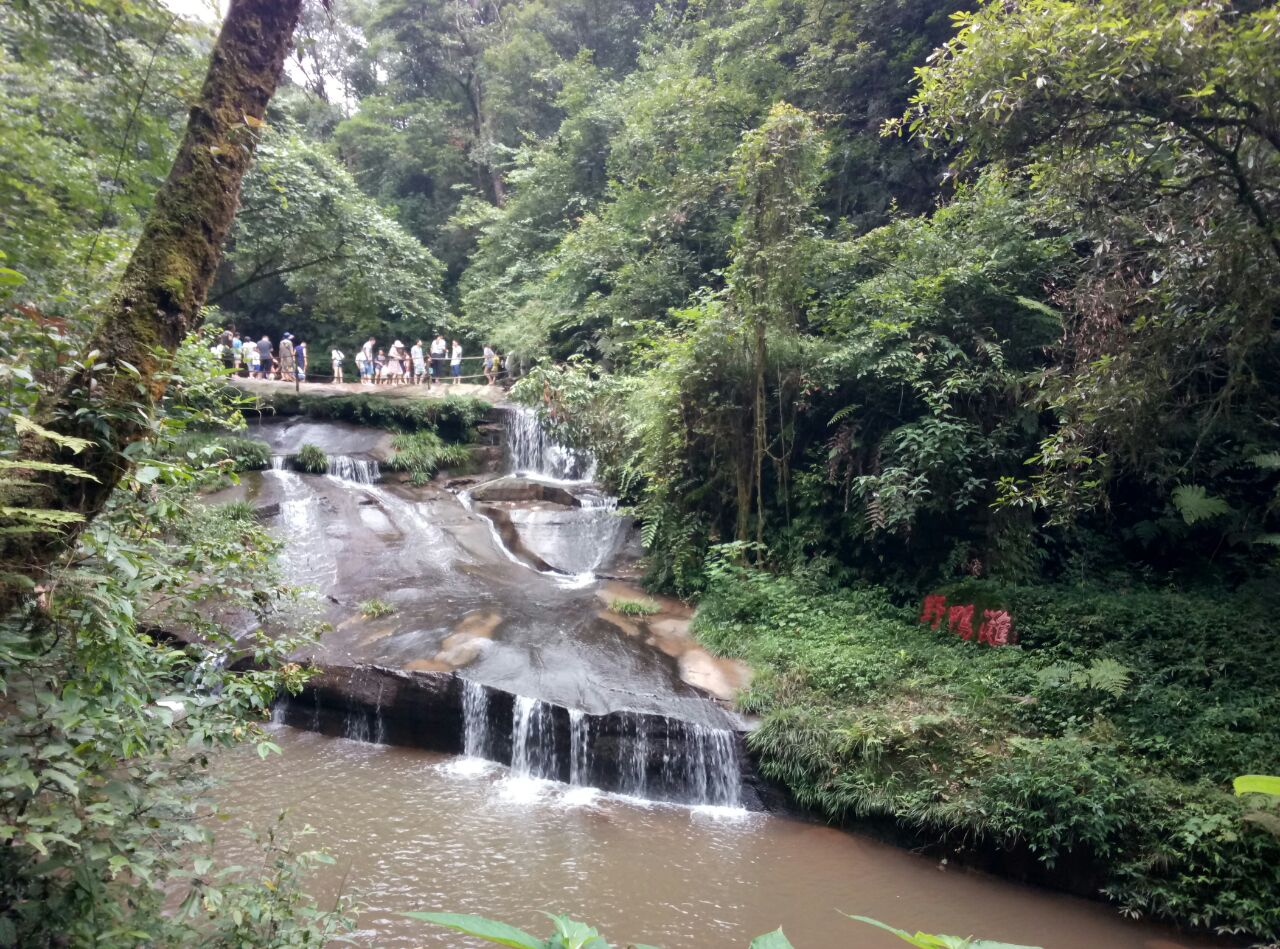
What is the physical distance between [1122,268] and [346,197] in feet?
43.2

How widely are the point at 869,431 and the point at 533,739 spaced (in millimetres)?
5786

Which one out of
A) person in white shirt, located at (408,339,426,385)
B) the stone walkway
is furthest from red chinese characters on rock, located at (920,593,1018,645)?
person in white shirt, located at (408,339,426,385)

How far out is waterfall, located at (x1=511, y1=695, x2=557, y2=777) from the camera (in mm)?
8125

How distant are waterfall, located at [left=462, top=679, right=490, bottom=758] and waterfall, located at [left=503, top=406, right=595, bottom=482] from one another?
26.7ft

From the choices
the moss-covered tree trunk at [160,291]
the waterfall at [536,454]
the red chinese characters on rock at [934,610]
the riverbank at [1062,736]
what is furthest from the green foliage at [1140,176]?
the waterfall at [536,454]

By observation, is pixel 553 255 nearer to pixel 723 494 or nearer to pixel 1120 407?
pixel 723 494

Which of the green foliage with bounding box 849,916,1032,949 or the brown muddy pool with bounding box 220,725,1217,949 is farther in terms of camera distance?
the brown muddy pool with bounding box 220,725,1217,949

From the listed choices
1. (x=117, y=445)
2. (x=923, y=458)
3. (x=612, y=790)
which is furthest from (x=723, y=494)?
(x=117, y=445)

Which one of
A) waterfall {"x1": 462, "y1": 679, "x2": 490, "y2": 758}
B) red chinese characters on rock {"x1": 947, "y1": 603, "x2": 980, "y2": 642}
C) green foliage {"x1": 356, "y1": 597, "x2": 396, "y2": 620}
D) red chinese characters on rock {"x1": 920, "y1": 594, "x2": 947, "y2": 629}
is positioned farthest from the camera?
green foliage {"x1": 356, "y1": 597, "x2": 396, "y2": 620}

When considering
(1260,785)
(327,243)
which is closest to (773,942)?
(1260,785)

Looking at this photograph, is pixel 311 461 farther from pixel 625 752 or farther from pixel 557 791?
pixel 625 752

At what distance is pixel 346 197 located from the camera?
14.8 m

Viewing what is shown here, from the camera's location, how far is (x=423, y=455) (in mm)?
16781

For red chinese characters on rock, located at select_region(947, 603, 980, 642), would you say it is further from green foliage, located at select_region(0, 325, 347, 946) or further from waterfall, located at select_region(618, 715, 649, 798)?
green foliage, located at select_region(0, 325, 347, 946)
